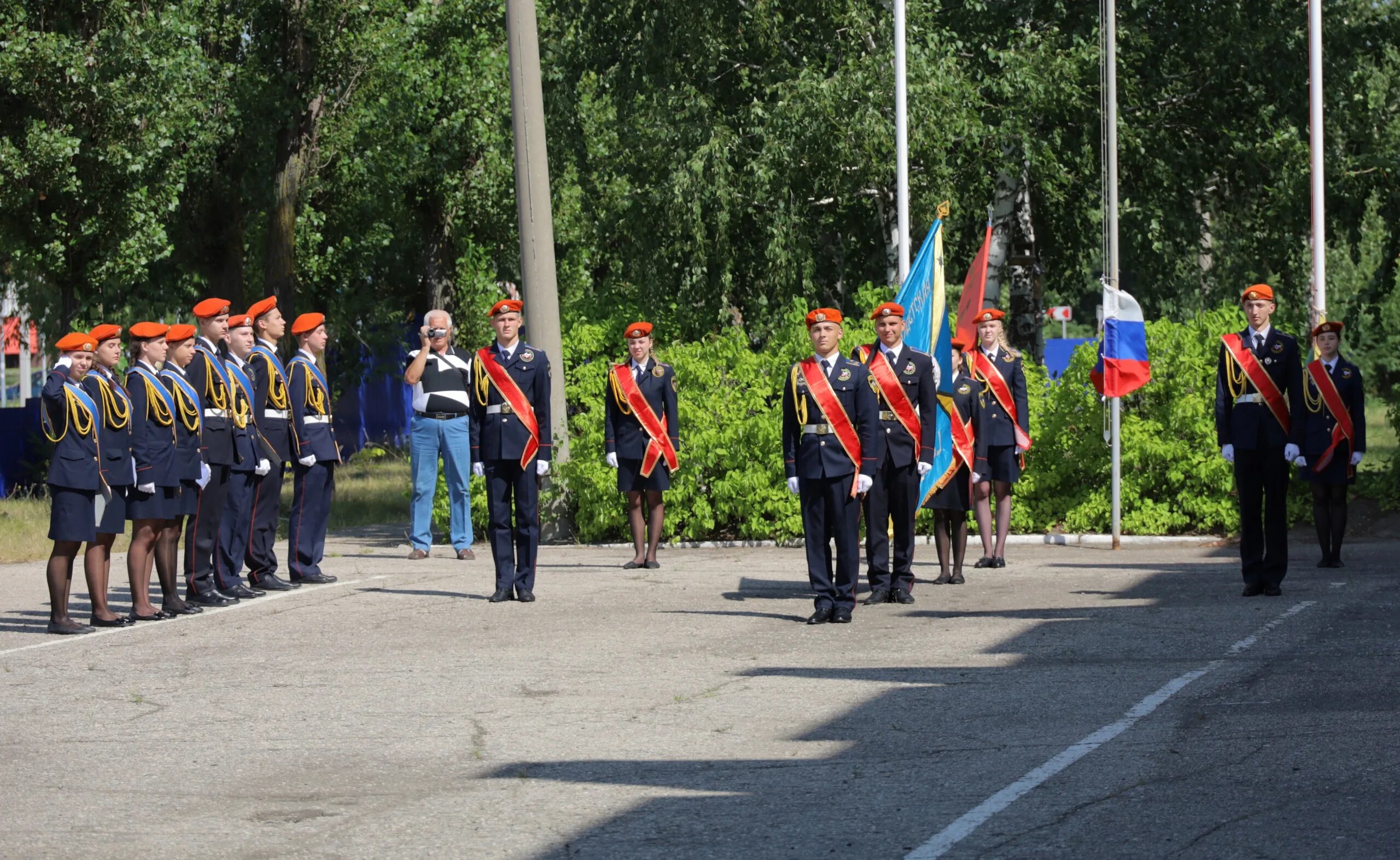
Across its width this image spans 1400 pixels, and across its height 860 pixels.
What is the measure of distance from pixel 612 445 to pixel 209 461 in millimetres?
3356

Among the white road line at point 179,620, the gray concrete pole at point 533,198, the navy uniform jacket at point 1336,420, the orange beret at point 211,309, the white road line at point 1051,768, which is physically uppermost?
the gray concrete pole at point 533,198

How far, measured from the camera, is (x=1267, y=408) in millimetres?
11781

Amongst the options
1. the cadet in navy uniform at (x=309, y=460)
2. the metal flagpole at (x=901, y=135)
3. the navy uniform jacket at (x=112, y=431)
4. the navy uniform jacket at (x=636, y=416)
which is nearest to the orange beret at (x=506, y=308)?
the cadet in navy uniform at (x=309, y=460)

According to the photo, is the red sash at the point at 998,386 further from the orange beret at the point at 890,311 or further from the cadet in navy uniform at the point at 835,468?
the cadet in navy uniform at the point at 835,468

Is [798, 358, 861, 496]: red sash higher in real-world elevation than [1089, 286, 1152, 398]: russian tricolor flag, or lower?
lower

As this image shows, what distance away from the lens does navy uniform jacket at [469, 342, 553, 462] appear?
12281mm

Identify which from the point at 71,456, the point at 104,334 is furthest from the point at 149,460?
the point at 104,334

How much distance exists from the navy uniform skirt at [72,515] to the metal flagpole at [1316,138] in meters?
11.2

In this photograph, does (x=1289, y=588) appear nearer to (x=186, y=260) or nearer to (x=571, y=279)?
(x=571, y=279)

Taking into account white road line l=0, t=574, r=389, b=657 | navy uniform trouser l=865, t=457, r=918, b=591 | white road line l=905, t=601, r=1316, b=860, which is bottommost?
white road line l=905, t=601, r=1316, b=860

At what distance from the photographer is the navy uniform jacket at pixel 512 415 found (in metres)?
12.3

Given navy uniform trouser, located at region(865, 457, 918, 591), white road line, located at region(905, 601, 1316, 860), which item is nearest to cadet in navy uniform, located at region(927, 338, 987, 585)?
navy uniform trouser, located at region(865, 457, 918, 591)

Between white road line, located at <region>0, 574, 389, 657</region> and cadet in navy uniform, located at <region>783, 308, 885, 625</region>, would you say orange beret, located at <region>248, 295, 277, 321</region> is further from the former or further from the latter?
cadet in navy uniform, located at <region>783, 308, 885, 625</region>

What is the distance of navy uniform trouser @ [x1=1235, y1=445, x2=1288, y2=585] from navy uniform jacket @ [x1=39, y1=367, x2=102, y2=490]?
7.21 metres
